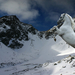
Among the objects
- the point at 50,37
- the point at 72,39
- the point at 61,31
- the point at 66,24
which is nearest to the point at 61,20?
the point at 66,24

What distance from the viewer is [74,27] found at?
5.29 metres

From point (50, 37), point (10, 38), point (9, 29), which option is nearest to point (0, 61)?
point (10, 38)

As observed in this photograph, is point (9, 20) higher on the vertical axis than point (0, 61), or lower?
higher

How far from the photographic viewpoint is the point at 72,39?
514 cm

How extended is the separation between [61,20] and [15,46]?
2427 centimetres

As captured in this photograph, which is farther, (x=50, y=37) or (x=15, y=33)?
(x=50, y=37)

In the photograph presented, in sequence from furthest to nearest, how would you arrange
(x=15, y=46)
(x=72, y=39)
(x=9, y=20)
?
(x=9, y=20) < (x=15, y=46) < (x=72, y=39)

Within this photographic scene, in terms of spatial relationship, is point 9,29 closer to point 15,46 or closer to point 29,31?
point 15,46

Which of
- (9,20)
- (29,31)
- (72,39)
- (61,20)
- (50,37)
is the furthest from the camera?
(50,37)

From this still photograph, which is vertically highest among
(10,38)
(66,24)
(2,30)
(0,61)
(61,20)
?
(2,30)

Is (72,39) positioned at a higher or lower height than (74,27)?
lower

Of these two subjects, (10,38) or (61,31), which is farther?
(10,38)

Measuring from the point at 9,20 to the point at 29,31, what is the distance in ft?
42.3

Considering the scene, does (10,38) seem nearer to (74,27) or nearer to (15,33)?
(15,33)
